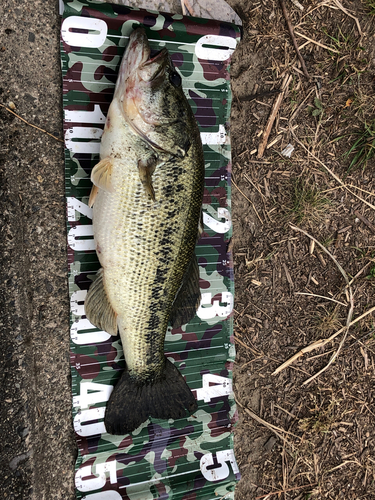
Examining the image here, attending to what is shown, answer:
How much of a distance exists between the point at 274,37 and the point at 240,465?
4.21 m

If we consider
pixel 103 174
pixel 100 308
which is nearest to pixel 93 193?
pixel 103 174

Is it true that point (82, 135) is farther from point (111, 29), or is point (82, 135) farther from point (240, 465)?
point (240, 465)

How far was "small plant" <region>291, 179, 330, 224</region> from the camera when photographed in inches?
128

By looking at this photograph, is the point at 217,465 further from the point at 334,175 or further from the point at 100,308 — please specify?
the point at 334,175

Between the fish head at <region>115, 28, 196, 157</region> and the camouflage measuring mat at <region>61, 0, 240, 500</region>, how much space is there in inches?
21.3

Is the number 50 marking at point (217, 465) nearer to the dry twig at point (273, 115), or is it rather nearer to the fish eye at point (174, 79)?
the dry twig at point (273, 115)

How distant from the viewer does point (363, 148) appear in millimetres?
3359

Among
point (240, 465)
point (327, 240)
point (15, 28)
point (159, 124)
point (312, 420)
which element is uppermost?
point (15, 28)

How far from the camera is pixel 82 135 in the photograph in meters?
2.69

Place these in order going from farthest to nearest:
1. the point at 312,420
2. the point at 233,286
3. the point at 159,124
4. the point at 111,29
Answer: the point at 312,420
the point at 233,286
the point at 111,29
the point at 159,124

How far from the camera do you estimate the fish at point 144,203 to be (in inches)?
86.5

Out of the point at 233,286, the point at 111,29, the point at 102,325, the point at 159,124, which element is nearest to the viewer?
the point at 159,124

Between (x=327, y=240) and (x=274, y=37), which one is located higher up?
(x=274, y=37)

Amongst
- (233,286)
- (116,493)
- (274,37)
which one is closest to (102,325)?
(233,286)
